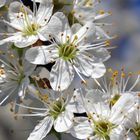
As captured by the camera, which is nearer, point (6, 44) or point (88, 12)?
point (6, 44)

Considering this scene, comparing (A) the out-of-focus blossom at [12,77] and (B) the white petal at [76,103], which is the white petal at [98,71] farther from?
(A) the out-of-focus blossom at [12,77]

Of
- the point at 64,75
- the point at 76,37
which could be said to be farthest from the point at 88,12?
the point at 64,75

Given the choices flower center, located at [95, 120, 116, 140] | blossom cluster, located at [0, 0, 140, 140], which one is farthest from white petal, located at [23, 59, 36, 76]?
flower center, located at [95, 120, 116, 140]

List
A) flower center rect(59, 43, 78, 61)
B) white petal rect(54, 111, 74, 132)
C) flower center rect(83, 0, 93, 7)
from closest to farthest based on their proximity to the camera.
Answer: white petal rect(54, 111, 74, 132) → flower center rect(59, 43, 78, 61) → flower center rect(83, 0, 93, 7)

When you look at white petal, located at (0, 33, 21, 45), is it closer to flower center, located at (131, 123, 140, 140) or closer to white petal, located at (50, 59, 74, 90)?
white petal, located at (50, 59, 74, 90)

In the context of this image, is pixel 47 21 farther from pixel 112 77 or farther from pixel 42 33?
pixel 112 77
